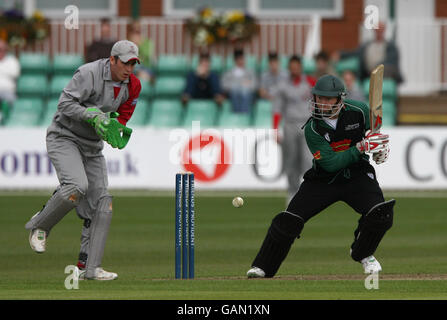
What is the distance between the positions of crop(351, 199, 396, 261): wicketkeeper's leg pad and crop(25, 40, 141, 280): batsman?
85.2 inches

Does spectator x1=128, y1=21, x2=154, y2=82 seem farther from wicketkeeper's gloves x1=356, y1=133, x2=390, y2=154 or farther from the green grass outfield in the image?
wicketkeeper's gloves x1=356, y1=133, x2=390, y2=154

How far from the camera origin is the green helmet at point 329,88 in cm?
1048

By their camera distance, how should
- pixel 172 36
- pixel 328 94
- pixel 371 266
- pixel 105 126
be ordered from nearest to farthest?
pixel 105 126, pixel 328 94, pixel 371 266, pixel 172 36

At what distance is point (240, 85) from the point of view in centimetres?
2244

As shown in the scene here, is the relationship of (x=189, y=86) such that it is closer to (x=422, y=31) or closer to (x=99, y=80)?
(x=422, y=31)

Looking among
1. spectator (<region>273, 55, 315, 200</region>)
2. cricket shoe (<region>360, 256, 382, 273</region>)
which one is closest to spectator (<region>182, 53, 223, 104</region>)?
spectator (<region>273, 55, 315, 200</region>)

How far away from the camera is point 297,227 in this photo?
10.7 metres

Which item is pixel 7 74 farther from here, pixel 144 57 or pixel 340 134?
pixel 340 134

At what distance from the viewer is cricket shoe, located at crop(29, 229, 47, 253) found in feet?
34.4

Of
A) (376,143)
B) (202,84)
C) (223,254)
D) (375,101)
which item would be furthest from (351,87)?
(376,143)

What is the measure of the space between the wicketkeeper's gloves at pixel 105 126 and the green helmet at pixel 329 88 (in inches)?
67.3

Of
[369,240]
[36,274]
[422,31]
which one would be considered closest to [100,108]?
[36,274]

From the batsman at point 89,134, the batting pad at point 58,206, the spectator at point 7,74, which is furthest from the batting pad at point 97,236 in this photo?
the spectator at point 7,74

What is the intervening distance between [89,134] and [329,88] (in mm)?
2131
